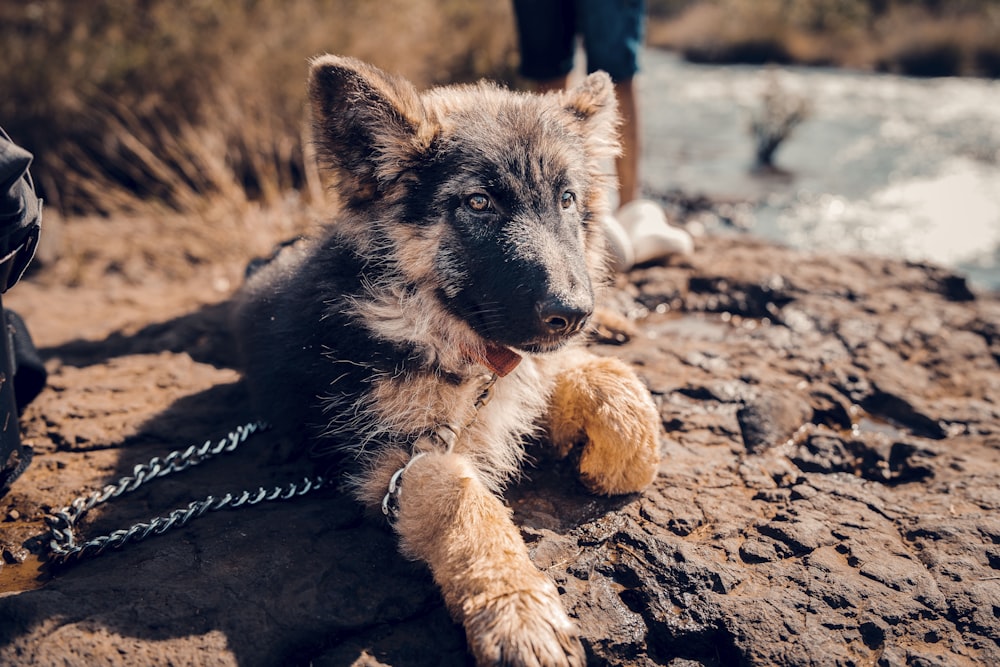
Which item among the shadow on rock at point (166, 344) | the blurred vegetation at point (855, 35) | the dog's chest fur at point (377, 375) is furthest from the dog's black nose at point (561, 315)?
the blurred vegetation at point (855, 35)

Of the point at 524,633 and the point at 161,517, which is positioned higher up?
the point at 524,633

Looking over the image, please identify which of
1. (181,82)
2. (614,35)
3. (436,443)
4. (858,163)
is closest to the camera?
(436,443)

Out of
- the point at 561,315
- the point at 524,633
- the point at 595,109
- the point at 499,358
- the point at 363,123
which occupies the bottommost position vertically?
the point at 524,633

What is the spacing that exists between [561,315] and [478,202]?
0.65 m

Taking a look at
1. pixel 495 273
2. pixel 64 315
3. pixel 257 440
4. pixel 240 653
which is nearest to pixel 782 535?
pixel 495 273

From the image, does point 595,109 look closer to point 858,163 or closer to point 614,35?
point 614,35

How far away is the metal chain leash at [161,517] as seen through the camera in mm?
2898

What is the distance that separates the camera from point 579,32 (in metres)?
6.02

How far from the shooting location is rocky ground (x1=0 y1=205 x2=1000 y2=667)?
8.42ft

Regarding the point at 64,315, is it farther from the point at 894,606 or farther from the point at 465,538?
the point at 894,606

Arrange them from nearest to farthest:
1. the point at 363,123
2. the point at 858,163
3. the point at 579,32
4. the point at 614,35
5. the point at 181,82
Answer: the point at 363,123
the point at 614,35
the point at 579,32
the point at 181,82
the point at 858,163

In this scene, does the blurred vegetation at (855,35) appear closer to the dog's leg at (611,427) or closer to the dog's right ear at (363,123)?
the dog's leg at (611,427)

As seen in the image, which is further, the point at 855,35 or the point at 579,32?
the point at 855,35

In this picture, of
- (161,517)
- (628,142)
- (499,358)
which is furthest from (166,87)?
(499,358)
